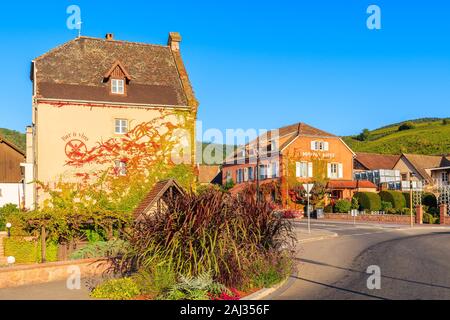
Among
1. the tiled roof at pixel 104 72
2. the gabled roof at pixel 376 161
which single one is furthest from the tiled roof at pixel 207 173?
the tiled roof at pixel 104 72

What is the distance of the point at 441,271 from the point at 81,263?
11.1 meters

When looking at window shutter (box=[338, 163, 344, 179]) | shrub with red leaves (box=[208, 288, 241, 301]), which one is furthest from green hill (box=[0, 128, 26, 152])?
shrub with red leaves (box=[208, 288, 241, 301])

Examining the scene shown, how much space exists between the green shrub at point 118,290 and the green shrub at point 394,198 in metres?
45.8

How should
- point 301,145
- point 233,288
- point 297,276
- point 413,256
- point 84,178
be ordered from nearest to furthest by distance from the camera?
point 233,288 < point 297,276 < point 413,256 < point 84,178 < point 301,145

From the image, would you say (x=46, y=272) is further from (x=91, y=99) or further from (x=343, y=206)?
(x=343, y=206)

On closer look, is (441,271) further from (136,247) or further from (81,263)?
(81,263)

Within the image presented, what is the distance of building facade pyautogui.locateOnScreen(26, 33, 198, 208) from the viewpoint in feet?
93.6

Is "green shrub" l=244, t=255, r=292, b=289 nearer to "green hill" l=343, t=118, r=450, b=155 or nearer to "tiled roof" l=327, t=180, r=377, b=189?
"tiled roof" l=327, t=180, r=377, b=189

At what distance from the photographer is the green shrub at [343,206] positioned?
52656 mm

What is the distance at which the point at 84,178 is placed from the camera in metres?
28.7

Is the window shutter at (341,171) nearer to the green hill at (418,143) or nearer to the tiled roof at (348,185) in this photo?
the tiled roof at (348,185)

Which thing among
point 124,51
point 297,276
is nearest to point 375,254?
point 297,276

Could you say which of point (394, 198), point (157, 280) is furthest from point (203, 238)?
point (394, 198)

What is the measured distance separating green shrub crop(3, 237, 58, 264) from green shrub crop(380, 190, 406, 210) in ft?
133
